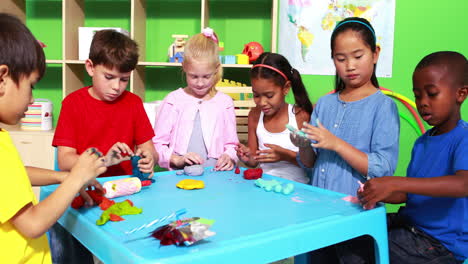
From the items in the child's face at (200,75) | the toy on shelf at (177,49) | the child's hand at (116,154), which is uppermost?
the toy on shelf at (177,49)

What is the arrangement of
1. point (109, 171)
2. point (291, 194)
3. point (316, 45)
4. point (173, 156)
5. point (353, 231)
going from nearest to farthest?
point (353, 231) → point (291, 194) → point (109, 171) → point (173, 156) → point (316, 45)

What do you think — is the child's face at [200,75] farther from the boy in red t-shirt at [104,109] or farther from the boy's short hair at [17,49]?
the boy's short hair at [17,49]

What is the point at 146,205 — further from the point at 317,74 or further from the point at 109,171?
the point at 317,74

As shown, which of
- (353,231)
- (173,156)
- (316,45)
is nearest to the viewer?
(353,231)

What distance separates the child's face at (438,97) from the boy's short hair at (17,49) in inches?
34.3

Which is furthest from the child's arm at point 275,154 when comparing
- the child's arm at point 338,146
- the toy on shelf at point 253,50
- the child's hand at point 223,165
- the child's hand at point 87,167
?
the toy on shelf at point 253,50

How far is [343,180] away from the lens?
3.71 feet

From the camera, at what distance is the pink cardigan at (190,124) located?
1.56 meters

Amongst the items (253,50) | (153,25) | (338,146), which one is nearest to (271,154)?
(338,146)

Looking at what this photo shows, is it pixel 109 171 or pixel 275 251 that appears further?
pixel 109 171

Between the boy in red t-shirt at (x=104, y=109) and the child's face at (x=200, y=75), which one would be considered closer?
the boy in red t-shirt at (x=104, y=109)

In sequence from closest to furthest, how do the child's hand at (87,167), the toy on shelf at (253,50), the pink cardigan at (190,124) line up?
the child's hand at (87,167) → the pink cardigan at (190,124) → the toy on shelf at (253,50)

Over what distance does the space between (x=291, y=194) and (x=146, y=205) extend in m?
0.35

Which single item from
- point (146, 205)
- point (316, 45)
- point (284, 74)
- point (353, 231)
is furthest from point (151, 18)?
point (353, 231)
